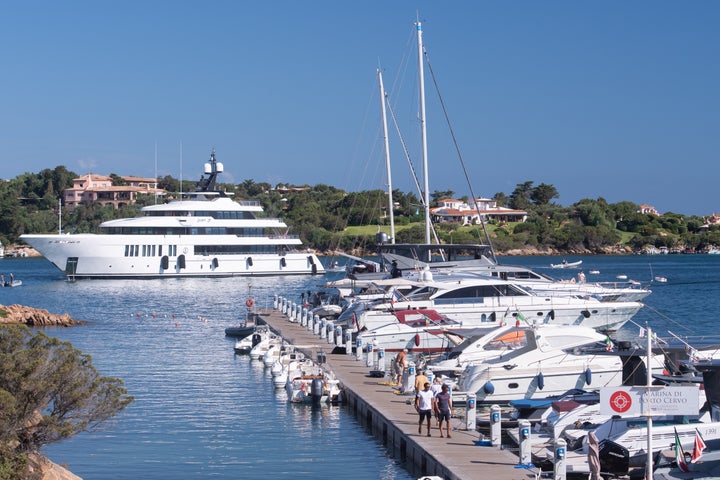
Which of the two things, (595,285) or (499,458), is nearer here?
(499,458)

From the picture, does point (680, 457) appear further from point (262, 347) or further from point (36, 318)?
point (36, 318)

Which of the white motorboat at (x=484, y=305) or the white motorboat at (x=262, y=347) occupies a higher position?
the white motorboat at (x=484, y=305)

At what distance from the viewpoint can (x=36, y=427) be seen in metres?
14.5

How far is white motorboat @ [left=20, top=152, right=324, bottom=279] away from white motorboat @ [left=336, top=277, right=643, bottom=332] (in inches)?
1666

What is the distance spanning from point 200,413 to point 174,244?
5438 centimetres

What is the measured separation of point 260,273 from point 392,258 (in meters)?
35.5

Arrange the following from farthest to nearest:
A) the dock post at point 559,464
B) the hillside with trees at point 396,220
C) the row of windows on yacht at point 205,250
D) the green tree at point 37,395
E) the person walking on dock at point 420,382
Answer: the hillside with trees at point 396,220 < the row of windows on yacht at point 205,250 < the person walking on dock at point 420,382 < the dock post at point 559,464 < the green tree at point 37,395

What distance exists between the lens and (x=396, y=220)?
133125 mm

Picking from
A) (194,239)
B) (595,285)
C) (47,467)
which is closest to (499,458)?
(47,467)

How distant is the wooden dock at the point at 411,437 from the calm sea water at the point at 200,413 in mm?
331

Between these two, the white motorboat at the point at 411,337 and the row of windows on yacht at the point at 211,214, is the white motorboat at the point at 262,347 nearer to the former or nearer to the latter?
the white motorboat at the point at 411,337

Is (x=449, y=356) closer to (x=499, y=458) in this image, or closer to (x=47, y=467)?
(x=499, y=458)

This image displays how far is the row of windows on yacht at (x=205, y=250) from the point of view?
7644 cm

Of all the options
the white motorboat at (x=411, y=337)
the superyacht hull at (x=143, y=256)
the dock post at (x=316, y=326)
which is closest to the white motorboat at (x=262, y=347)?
the dock post at (x=316, y=326)
